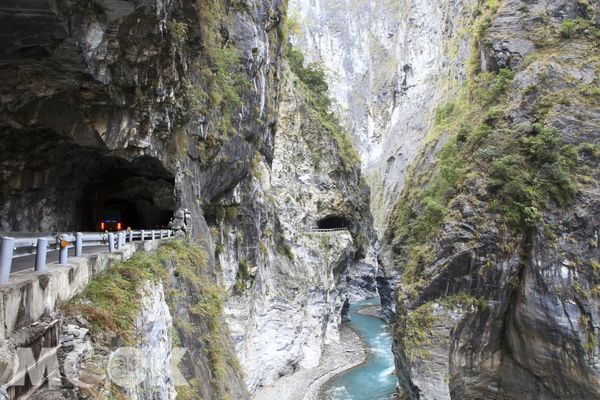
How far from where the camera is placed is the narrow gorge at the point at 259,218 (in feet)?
21.8

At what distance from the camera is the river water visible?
26.2 metres

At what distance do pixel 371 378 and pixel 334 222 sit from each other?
20193 millimetres

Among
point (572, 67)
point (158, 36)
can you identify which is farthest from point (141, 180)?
point (572, 67)

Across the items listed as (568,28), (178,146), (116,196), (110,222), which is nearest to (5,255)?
(178,146)

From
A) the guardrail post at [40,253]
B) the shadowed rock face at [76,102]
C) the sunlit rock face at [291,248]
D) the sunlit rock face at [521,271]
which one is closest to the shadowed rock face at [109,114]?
the shadowed rock face at [76,102]

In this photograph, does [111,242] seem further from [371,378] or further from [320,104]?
[320,104]

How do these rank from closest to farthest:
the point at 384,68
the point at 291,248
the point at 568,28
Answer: the point at 568,28, the point at 291,248, the point at 384,68

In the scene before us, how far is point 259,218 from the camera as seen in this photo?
27.1 m

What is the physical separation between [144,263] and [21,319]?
447 cm

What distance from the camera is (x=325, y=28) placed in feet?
362

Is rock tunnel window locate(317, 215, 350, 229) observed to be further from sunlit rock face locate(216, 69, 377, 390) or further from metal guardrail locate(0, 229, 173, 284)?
metal guardrail locate(0, 229, 173, 284)

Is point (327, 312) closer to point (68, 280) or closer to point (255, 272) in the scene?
point (255, 272)

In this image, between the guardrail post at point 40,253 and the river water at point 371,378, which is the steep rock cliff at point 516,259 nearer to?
the river water at point 371,378

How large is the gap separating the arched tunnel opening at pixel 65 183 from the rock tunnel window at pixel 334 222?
2645 cm
